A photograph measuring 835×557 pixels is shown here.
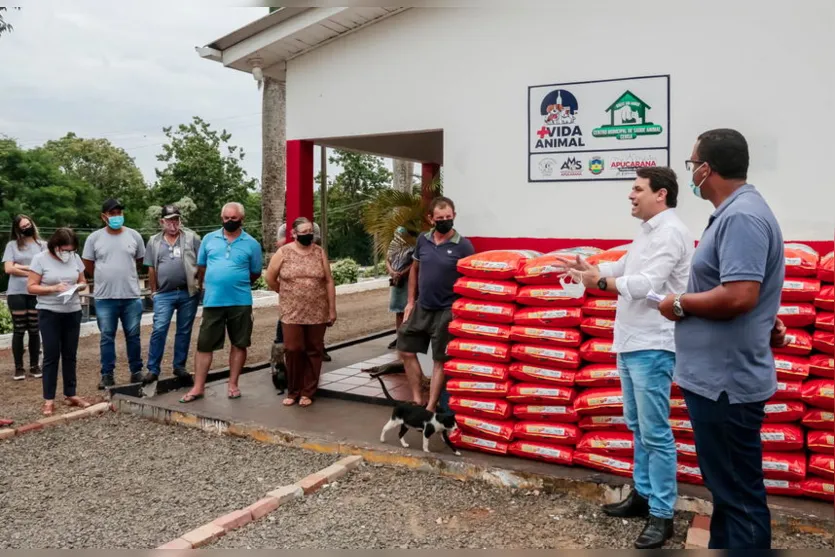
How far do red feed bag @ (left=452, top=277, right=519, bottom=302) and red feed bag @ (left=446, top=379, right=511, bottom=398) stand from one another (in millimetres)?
597

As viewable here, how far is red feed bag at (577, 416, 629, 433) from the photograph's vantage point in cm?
434

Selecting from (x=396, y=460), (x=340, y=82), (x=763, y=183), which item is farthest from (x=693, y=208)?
(x=340, y=82)

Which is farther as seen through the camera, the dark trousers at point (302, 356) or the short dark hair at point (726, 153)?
the dark trousers at point (302, 356)

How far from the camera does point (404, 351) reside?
575cm

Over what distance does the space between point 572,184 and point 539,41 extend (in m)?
1.31

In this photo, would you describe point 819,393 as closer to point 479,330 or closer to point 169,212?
point 479,330

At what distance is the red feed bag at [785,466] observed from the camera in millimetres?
3936

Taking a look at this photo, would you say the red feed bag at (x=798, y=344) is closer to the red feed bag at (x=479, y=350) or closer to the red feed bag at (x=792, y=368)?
the red feed bag at (x=792, y=368)

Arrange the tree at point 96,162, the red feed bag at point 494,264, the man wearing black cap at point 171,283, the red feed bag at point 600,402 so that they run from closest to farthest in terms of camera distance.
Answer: the red feed bag at point 600,402
the red feed bag at point 494,264
the man wearing black cap at point 171,283
the tree at point 96,162

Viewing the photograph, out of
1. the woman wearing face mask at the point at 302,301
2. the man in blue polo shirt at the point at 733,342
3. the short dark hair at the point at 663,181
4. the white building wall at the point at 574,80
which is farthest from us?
the woman wearing face mask at the point at 302,301

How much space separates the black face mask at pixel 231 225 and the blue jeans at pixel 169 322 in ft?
3.66

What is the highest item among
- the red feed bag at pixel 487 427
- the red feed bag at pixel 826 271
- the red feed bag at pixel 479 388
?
the red feed bag at pixel 826 271

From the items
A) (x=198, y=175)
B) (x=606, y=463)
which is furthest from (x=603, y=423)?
(x=198, y=175)

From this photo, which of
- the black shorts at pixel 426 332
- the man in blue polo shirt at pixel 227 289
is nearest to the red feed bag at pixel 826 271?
the black shorts at pixel 426 332
